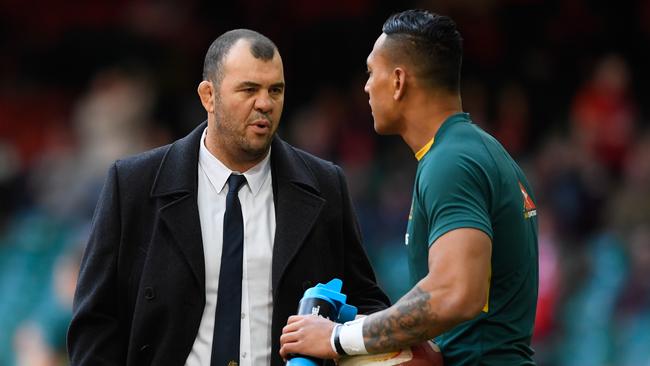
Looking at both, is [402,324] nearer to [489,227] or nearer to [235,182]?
[489,227]

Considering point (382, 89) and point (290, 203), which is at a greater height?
point (382, 89)

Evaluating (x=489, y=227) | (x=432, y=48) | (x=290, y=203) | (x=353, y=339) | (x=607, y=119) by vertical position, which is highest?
(x=607, y=119)

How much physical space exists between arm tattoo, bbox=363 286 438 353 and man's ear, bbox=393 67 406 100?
67cm

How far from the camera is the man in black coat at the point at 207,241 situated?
17.2 ft

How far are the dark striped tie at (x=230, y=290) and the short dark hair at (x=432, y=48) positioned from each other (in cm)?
99

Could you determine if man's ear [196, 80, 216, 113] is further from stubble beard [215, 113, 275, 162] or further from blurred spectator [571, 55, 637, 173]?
blurred spectator [571, 55, 637, 173]

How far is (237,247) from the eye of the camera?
5.32 metres

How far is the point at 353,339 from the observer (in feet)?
14.9

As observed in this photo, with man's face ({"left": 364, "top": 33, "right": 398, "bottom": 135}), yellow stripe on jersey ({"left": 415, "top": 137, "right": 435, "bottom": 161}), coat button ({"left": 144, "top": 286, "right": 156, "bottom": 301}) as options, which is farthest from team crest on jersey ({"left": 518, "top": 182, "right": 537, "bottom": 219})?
coat button ({"left": 144, "top": 286, "right": 156, "bottom": 301})

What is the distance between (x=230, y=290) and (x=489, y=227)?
3.99 feet

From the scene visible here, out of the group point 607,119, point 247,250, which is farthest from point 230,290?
point 607,119

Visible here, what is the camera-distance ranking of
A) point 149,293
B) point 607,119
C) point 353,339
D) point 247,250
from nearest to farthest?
1. point 353,339
2. point 149,293
3. point 247,250
4. point 607,119

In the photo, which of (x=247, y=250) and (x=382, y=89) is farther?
(x=247, y=250)

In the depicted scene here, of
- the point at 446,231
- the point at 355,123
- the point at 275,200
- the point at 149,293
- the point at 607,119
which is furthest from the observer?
the point at 355,123
